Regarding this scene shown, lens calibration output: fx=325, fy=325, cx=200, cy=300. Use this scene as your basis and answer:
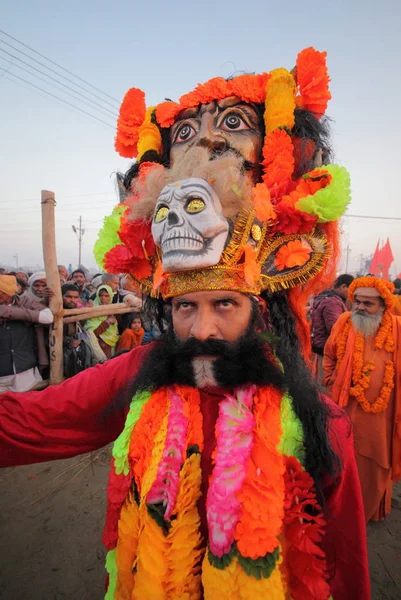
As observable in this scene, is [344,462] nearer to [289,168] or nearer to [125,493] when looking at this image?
[125,493]

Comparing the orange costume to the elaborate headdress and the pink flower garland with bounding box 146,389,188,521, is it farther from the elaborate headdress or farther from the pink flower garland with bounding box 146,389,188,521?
the pink flower garland with bounding box 146,389,188,521

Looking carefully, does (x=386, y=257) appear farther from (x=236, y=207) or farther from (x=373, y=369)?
(x=236, y=207)

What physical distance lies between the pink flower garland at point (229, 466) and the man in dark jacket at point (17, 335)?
353 centimetres

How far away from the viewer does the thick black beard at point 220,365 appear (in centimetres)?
134

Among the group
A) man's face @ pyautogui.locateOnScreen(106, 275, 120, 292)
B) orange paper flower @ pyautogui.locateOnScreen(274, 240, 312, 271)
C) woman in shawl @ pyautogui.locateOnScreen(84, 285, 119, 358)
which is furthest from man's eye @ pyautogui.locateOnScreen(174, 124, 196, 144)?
man's face @ pyautogui.locateOnScreen(106, 275, 120, 292)

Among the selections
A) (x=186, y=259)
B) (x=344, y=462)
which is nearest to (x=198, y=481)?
(x=344, y=462)

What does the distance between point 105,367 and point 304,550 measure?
114 cm

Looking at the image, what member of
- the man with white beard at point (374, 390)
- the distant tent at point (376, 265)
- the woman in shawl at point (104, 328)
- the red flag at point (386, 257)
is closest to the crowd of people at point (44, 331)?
the woman in shawl at point (104, 328)

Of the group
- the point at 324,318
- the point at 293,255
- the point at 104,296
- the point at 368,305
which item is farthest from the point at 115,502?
the point at 104,296

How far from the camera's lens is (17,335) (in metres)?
4.12

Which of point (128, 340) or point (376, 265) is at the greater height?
point (376, 265)

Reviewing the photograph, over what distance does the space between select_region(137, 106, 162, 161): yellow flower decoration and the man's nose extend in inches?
41.8

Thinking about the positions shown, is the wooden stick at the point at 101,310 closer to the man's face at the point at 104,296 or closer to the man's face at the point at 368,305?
the man's face at the point at 104,296

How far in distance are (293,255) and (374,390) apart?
2313 mm
